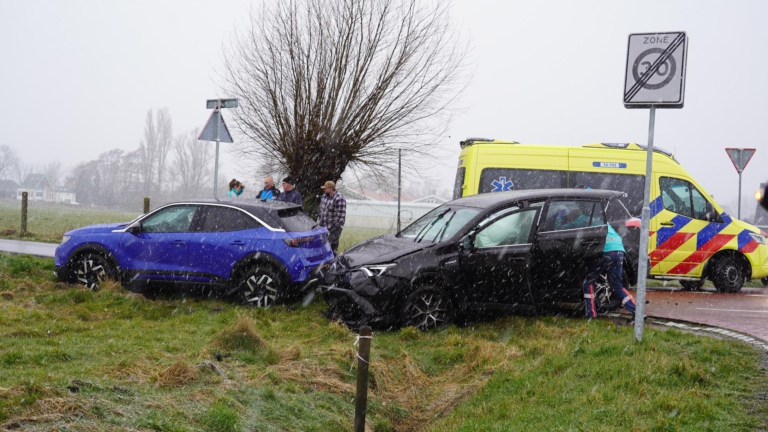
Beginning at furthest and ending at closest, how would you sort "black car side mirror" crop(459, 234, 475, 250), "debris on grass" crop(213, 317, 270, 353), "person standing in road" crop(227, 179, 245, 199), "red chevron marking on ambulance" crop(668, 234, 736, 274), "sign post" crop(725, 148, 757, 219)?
1. "sign post" crop(725, 148, 757, 219)
2. "person standing in road" crop(227, 179, 245, 199)
3. "red chevron marking on ambulance" crop(668, 234, 736, 274)
4. "black car side mirror" crop(459, 234, 475, 250)
5. "debris on grass" crop(213, 317, 270, 353)

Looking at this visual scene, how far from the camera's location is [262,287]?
947cm

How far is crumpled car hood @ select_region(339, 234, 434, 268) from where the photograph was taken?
27.3 feet

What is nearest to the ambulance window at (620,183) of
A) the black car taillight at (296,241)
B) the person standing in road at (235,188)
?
the black car taillight at (296,241)

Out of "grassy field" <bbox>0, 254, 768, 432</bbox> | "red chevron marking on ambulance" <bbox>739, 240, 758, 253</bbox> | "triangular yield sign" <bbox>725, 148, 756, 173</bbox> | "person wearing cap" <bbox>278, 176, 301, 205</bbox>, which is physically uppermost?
"triangular yield sign" <bbox>725, 148, 756, 173</bbox>

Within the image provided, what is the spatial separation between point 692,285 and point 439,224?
7020mm

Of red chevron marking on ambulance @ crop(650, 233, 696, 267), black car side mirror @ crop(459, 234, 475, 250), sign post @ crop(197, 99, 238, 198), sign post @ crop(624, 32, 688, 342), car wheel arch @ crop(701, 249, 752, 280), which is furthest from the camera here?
car wheel arch @ crop(701, 249, 752, 280)

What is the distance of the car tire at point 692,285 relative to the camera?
13.2 metres

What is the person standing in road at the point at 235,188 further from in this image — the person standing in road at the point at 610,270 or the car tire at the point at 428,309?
the person standing in road at the point at 610,270

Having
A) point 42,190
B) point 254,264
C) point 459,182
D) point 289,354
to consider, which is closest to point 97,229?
point 254,264

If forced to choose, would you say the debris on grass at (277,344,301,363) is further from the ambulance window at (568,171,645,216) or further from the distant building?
the distant building

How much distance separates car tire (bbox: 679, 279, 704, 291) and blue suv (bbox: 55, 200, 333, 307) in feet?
24.7

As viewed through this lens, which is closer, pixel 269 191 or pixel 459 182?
pixel 459 182

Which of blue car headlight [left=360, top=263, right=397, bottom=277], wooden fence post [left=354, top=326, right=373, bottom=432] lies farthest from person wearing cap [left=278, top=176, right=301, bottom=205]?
wooden fence post [left=354, top=326, right=373, bottom=432]

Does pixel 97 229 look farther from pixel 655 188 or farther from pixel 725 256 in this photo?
pixel 725 256
